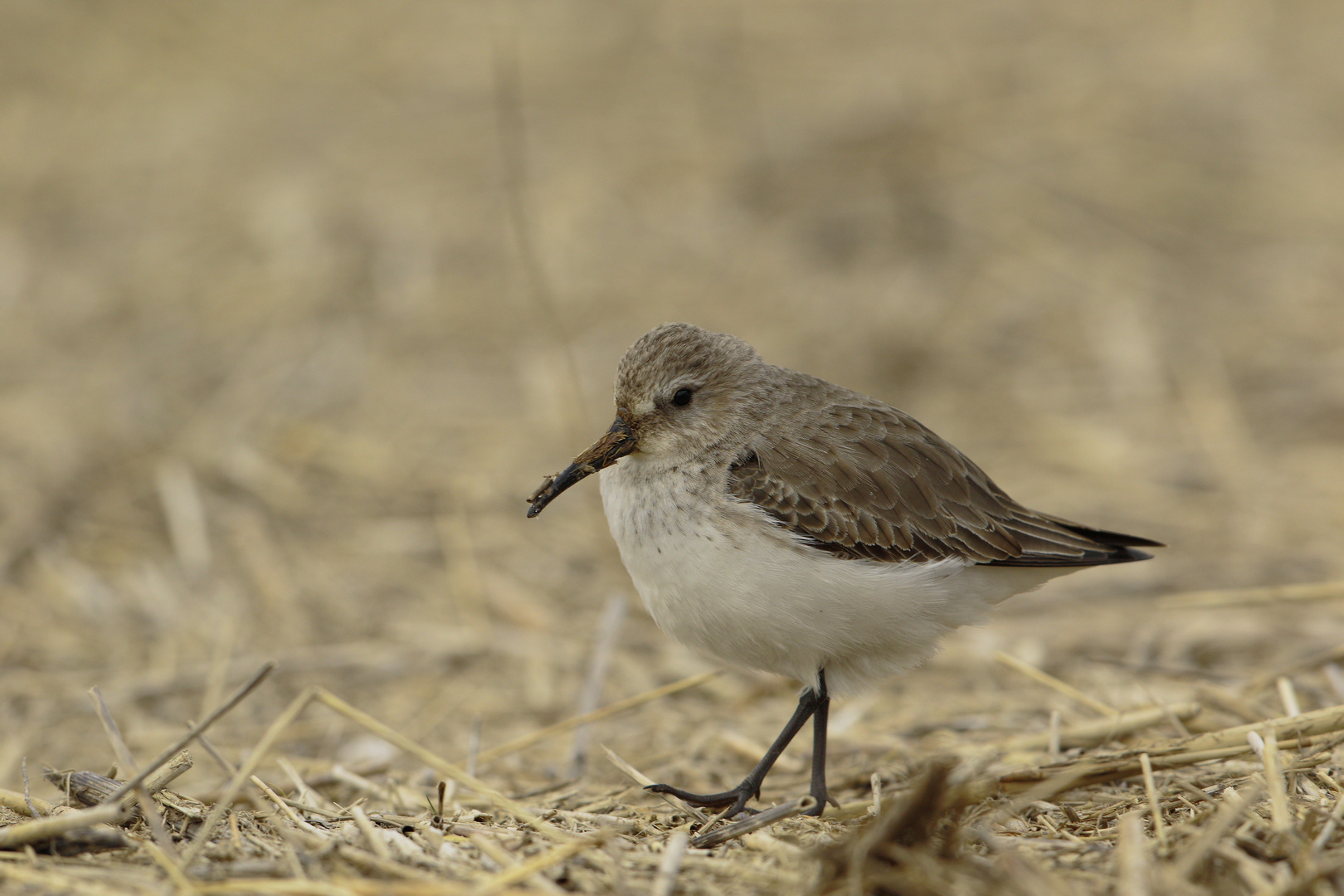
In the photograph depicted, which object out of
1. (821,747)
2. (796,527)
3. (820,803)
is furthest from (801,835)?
(796,527)

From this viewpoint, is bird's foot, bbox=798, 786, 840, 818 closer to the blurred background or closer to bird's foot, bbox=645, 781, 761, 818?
bird's foot, bbox=645, 781, 761, 818

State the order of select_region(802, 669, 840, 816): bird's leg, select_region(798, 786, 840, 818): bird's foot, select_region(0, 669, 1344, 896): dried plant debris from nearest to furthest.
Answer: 1. select_region(0, 669, 1344, 896): dried plant debris
2. select_region(798, 786, 840, 818): bird's foot
3. select_region(802, 669, 840, 816): bird's leg

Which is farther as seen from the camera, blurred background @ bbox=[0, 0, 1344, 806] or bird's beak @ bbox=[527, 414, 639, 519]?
blurred background @ bbox=[0, 0, 1344, 806]

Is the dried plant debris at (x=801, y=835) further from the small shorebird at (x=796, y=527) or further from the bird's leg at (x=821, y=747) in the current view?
Result: the small shorebird at (x=796, y=527)

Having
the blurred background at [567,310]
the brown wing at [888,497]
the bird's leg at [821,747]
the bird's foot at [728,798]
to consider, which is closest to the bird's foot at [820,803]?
the bird's leg at [821,747]

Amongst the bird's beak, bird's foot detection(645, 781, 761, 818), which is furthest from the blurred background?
the bird's beak

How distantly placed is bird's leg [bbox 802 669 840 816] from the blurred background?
0.75m

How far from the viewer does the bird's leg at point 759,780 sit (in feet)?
13.2

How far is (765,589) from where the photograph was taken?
380 cm

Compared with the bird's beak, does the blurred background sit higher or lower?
higher

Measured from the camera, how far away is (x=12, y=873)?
112 inches

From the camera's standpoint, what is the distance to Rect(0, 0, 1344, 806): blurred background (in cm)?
574

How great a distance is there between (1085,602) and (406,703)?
3.25m

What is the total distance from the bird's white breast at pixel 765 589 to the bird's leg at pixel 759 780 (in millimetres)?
114
